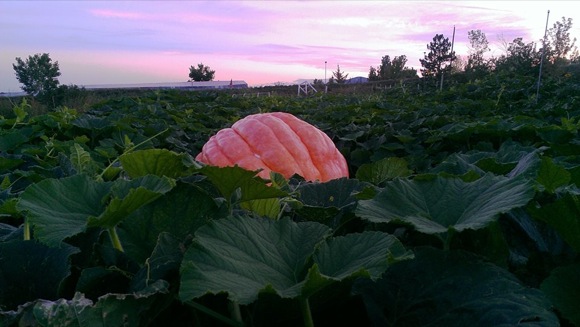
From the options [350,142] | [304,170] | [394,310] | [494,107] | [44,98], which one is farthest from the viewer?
[44,98]

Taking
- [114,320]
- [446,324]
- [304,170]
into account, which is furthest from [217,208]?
[304,170]

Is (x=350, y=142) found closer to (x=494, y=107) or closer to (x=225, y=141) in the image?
(x=225, y=141)

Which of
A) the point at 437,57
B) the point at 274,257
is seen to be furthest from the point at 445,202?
the point at 437,57

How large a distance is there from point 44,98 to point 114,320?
26.4 metres

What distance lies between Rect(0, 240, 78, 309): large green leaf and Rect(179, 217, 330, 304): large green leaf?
212mm

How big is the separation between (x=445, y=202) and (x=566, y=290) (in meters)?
0.22

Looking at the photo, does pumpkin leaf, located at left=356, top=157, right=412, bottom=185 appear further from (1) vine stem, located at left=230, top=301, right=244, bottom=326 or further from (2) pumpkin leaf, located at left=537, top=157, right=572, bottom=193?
(1) vine stem, located at left=230, top=301, right=244, bottom=326

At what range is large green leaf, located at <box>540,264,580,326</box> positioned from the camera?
78 centimetres

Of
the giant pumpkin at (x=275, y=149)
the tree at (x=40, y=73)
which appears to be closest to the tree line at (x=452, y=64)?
the tree at (x=40, y=73)

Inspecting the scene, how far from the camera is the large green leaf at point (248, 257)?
2.11 feet

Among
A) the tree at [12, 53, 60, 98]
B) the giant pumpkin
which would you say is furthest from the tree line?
the giant pumpkin

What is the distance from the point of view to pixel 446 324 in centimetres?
71

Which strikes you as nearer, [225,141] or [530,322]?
[530,322]

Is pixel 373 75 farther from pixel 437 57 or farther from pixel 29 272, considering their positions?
pixel 29 272
